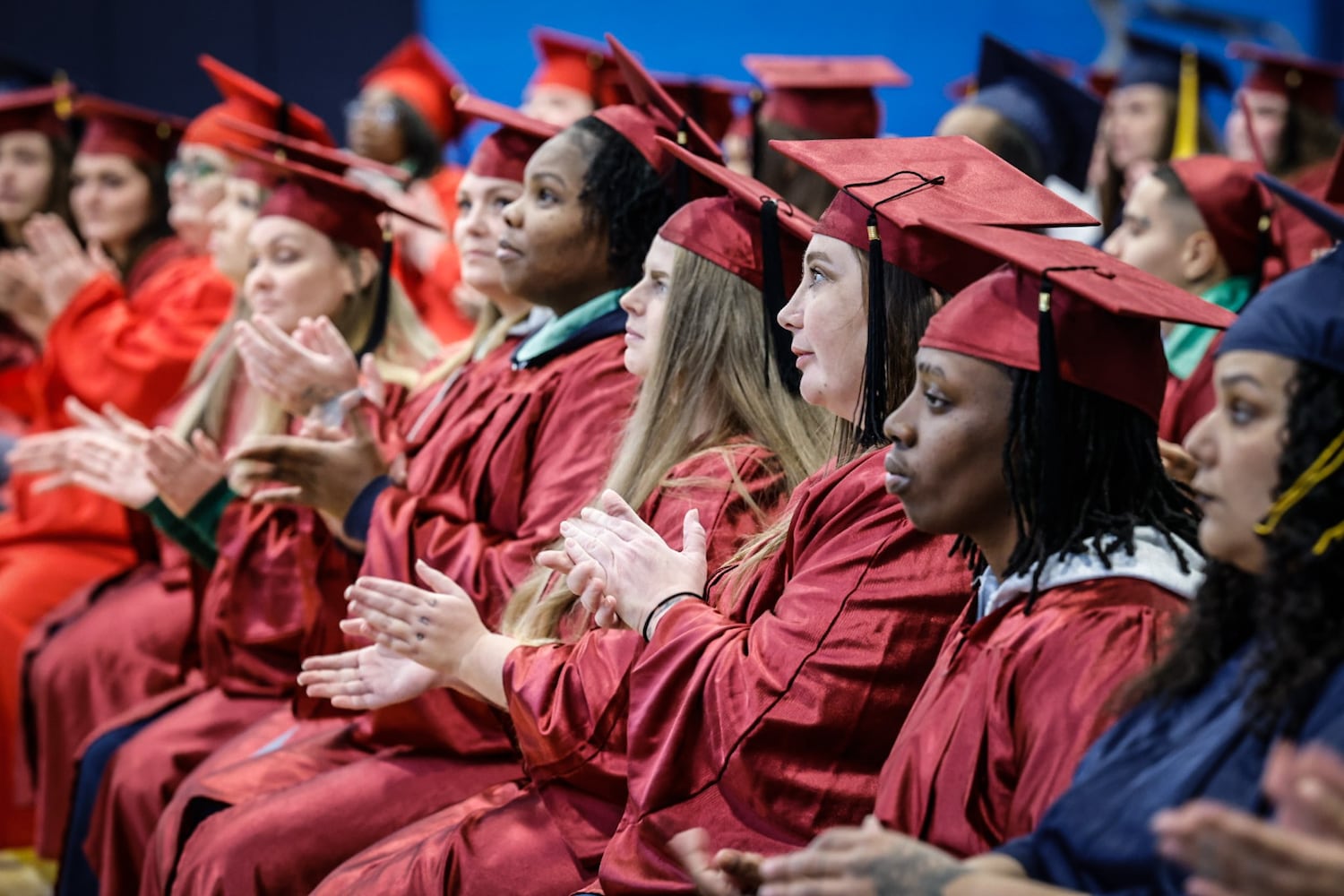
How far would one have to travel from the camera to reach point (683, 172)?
3.14 metres

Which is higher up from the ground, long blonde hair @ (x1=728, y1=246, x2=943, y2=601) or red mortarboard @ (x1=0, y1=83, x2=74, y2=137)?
red mortarboard @ (x1=0, y1=83, x2=74, y2=137)

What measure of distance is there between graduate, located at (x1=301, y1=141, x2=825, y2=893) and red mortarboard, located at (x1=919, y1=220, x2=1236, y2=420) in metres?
0.68

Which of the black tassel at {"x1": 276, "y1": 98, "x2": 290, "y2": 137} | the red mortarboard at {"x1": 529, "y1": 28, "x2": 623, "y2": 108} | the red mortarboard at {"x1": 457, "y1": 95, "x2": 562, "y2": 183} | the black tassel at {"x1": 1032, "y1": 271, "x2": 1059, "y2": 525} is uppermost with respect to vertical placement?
the red mortarboard at {"x1": 529, "y1": 28, "x2": 623, "y2": 108}

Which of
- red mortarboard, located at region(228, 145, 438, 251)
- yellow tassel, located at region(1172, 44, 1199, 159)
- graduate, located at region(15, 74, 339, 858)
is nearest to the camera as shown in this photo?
red mortarboard, located at region(228, 145, 438, 251)

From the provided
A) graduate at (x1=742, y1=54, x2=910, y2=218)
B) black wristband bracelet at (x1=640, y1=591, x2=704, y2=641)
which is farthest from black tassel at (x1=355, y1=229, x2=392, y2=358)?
black wristband bracelet at (x1=640, y1=591, x2=704, y2=641)

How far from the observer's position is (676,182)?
3195 mm

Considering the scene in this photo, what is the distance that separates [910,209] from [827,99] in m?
2.44

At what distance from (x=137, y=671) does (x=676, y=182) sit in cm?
191

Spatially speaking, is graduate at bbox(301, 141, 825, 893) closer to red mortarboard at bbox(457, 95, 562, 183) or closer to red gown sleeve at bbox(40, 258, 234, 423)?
red mortarboard at bbox(457, 95, 562, 183)

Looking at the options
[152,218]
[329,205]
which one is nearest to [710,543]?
[329,205]

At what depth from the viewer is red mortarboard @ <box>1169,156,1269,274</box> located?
367 centimetres

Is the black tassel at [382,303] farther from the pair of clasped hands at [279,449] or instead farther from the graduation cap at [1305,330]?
the graduation cap at [1305,330]

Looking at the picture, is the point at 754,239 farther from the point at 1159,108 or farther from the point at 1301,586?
the point at 1159,108

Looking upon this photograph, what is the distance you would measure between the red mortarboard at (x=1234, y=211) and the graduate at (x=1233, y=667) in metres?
2.14
